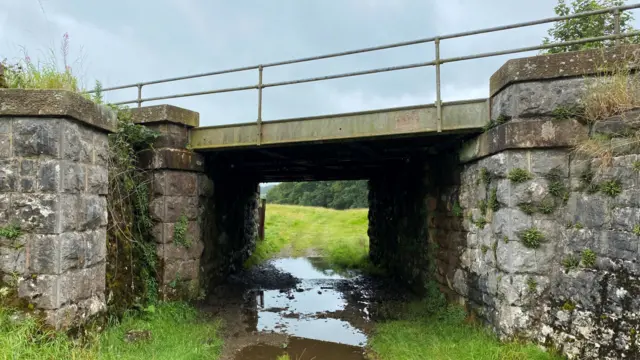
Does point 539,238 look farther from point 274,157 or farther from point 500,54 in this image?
point 274,157

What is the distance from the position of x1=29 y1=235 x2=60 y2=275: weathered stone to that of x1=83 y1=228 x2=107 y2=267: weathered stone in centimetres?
41

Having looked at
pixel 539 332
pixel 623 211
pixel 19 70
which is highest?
pixel 19 70

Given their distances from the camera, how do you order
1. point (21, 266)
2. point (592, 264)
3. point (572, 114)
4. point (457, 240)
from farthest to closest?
point (457, 240) < point (572, 114) < point (592, 264) < point (21, 266)

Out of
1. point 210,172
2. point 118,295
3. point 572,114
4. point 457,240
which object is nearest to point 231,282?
point 210,172

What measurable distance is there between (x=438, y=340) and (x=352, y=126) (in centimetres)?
320

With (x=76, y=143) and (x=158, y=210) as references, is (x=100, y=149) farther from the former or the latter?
(x=158, y=210)

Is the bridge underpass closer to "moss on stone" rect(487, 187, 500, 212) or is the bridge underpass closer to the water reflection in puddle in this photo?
"moss on stone" rect(487, 187, 500, 212)

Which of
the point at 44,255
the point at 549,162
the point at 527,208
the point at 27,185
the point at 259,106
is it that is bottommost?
the point at 44,255

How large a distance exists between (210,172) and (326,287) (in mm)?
4421

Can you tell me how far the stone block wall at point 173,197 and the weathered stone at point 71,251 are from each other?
228 cm

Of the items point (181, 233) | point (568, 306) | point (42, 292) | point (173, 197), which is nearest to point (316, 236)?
point (181, 233)

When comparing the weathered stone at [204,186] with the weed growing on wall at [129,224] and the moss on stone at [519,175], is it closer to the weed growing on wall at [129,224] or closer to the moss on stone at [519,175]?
the weed growing on wall at [129,224]

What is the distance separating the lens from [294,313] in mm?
8047

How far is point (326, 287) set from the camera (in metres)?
10.5
